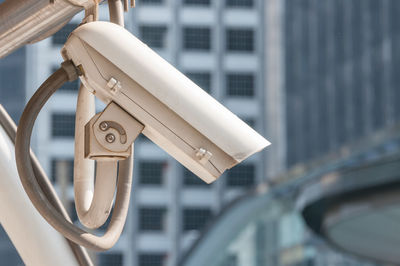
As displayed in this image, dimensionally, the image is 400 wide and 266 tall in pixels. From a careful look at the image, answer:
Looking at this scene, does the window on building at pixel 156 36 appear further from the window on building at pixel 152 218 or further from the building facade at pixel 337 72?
the window on building at pixel 152 218

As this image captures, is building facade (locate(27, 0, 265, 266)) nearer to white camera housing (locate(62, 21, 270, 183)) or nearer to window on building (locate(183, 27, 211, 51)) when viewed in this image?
window on building (locate(183, 27, 211, 51))

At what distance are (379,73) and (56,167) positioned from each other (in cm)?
3074

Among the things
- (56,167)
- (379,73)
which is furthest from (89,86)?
(56,167)

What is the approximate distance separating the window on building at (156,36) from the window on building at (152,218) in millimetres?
11599

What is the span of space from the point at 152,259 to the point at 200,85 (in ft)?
40.3

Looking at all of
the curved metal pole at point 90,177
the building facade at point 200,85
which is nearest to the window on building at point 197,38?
the building facade at point 200,85

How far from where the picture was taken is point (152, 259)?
241 feet

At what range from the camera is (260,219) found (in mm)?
28406

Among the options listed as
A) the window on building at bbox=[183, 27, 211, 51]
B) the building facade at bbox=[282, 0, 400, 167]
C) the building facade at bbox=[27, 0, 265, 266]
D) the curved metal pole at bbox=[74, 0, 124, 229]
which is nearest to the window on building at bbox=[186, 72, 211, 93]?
the building facade at bbox=[27, 0, 265, 266]

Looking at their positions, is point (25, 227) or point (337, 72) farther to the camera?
point (337, 72)

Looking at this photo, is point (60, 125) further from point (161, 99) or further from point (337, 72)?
point (161, 99)

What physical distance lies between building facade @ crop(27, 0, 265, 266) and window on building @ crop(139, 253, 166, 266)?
68 millimetres

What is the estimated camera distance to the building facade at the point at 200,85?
72875 millimetres

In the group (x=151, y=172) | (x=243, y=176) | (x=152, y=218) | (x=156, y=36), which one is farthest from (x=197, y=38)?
(x=152, y=218)
